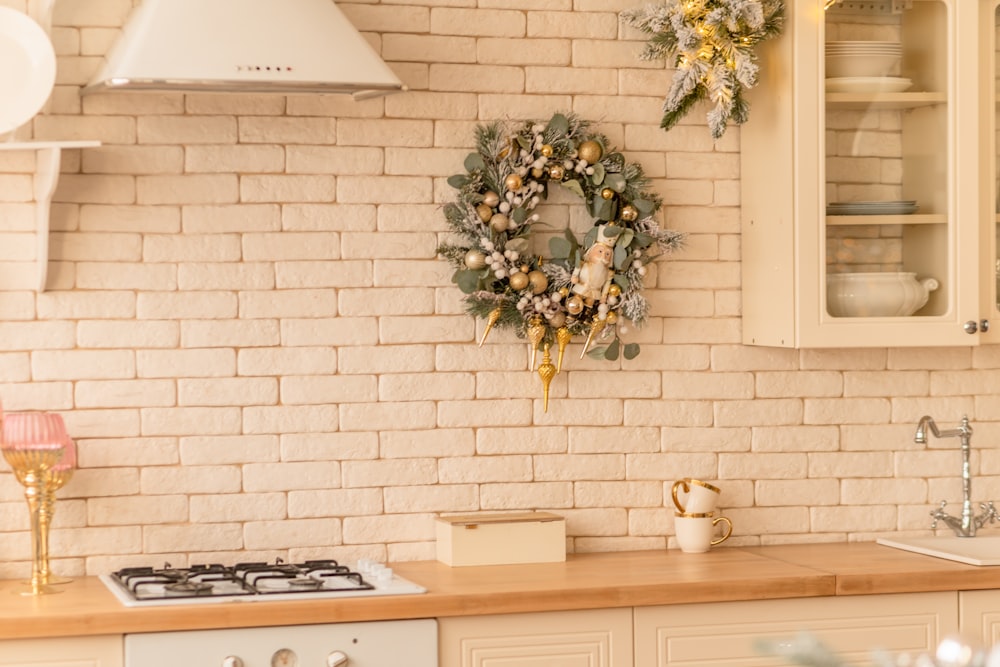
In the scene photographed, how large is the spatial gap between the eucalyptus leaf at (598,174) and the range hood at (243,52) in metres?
0.63

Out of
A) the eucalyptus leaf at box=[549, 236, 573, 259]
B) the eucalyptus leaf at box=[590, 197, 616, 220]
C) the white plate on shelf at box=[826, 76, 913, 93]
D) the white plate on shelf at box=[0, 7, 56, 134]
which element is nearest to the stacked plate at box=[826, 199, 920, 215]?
the white plate on shelf at box=[826, 76, 913, 93]

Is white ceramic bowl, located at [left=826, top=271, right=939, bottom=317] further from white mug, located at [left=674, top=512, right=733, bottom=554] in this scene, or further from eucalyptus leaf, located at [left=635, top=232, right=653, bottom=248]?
white mug, located at [left=674, top=512, right=733, bottom=554]

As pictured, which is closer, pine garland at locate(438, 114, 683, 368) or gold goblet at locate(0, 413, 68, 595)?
gold goblet at locate(0, 413, 68, 595)

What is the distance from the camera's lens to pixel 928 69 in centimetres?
310

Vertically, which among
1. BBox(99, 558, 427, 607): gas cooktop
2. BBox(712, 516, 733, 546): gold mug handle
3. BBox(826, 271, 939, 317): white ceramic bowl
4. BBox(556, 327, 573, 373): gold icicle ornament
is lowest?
BBox(99, 558, 427, 607): gas cooktop

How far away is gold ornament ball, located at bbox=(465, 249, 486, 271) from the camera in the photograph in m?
3.05

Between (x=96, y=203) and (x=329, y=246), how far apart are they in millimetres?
517

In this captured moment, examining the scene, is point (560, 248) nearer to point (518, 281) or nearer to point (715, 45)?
point (518, 281)

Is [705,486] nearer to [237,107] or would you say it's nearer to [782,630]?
[782,630]

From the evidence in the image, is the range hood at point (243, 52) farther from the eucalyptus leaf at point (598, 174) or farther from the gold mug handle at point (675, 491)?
the gold mug handle at point (675, 491)

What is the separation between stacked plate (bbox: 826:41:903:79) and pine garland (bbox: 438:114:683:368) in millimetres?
505

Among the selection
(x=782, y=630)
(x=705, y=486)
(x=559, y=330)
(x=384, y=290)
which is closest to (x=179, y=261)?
(x=384, y=290)

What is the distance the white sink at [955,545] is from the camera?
3184 mm

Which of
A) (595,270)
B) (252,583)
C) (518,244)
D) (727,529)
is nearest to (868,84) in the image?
(595,270)
